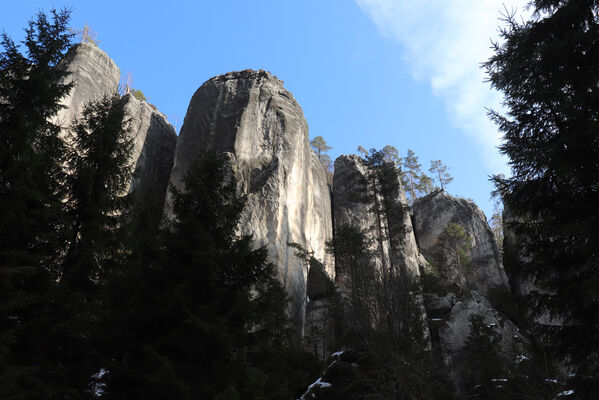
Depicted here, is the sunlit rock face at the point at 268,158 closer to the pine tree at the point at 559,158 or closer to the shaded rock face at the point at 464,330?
the shaded rock face at the point at 464,330

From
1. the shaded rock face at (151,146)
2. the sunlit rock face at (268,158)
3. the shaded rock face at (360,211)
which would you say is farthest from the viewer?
the shaded rock face at (151,146)

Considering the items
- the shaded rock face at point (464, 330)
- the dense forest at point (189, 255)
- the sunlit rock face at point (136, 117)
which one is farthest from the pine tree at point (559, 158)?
the sunlit rock face at point (136, 117)

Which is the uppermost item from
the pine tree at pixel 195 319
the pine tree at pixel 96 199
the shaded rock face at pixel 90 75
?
the shaded rock face at pixel 90 75

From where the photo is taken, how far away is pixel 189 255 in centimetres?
966

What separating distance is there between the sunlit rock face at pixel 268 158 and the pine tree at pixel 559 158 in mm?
18615

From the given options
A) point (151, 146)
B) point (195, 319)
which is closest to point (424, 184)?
point (151, 146)

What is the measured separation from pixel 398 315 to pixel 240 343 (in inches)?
363

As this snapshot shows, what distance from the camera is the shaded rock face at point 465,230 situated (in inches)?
1720

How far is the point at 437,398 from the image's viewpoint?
1379 centimetres

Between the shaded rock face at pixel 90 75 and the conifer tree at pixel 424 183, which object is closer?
the shaded rock face at pixel 90 75

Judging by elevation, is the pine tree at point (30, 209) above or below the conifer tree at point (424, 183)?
below

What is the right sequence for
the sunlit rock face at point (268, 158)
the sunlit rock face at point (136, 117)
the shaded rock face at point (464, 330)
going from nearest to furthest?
the shaded rock face at point (464, 330) → the sunlit rock face at point (268, 158) → the sunlit rock face at point (136, 117)

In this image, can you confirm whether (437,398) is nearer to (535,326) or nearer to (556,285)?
(535,326)

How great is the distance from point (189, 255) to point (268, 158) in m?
23.9
